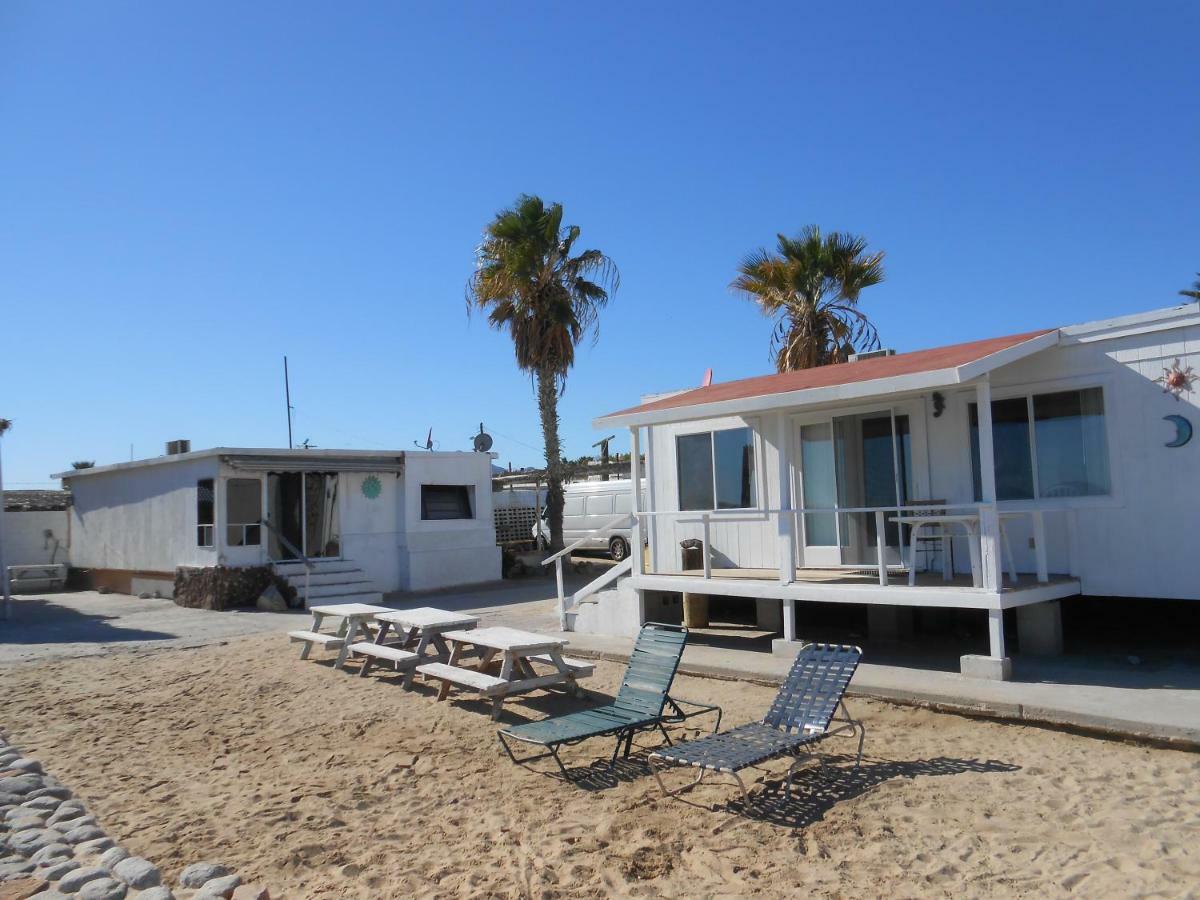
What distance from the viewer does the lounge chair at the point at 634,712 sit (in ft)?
21.8

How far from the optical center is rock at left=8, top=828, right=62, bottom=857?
5527 millimetres

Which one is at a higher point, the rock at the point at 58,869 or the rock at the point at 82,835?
the rock at the point at 82,835

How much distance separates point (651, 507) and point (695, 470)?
39.8 inches

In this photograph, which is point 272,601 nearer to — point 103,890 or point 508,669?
point 508,669

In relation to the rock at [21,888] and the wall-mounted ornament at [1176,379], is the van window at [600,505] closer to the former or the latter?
the wall-mounted ornament at [1176,379]

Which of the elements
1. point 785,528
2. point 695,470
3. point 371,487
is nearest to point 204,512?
point 371,487

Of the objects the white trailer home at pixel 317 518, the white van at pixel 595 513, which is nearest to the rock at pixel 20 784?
the white trailer home at pixel 317 518

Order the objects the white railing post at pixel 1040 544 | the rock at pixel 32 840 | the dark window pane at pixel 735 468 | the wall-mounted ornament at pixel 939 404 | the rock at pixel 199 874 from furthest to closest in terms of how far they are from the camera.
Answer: the dark window pane at pixel 735 468 → the wall-mounted ornament at pixel 939 404 → the white railing post at pixel 1040 544 → the rock at pixel 32 840 → the rock at pixel 199 874

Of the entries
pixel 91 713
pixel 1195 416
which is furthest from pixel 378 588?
pixel 1195 416

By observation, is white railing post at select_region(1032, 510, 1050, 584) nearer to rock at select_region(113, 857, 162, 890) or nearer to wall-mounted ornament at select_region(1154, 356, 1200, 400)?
wall-mounted ornament at select_region(1154, 356, 1200, 400)

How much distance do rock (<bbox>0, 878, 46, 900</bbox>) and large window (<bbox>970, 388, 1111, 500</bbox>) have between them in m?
9.64

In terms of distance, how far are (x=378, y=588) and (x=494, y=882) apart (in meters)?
16.4

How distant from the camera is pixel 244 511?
20.5 meters

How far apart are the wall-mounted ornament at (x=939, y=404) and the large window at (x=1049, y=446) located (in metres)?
0.33
